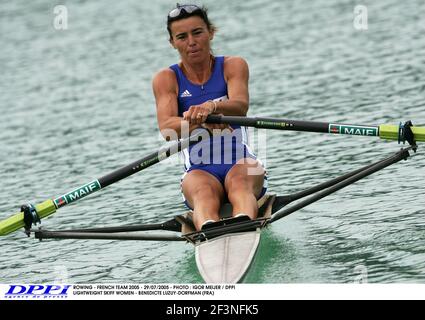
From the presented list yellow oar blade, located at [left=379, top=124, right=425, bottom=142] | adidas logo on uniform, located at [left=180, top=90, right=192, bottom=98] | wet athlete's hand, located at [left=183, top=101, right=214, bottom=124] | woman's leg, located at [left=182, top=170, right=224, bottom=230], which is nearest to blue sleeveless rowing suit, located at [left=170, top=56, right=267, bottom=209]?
adidas logo on uniform, located at [left=180, top=90, right=192, bottom=98]

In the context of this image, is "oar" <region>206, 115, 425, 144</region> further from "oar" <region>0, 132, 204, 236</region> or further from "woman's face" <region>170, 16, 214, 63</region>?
"woman's face" <region>170, 16, 214, 63</region>

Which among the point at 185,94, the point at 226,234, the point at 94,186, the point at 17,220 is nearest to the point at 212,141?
the point at 185,94

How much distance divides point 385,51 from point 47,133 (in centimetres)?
712

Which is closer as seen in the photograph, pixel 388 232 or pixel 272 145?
pixel 388 232

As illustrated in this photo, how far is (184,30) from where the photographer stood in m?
10.2

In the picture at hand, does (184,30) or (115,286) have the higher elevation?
(184,30)

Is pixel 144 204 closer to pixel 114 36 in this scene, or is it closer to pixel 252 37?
pixel 252 37

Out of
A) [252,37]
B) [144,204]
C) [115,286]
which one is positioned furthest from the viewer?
[252,37]

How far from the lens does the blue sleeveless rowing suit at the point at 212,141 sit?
10305 millimetres

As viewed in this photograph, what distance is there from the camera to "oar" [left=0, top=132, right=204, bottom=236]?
389 inches

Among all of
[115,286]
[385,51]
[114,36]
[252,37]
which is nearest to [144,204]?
[115,286]

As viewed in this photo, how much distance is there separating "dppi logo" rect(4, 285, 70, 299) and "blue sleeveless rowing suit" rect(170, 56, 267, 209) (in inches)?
89.6

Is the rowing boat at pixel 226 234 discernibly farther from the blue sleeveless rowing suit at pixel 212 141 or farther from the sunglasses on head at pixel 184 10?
the sunglasses on head at pixel 184 10

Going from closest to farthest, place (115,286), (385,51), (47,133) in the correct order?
(115,286), (47,133), (385,51)
